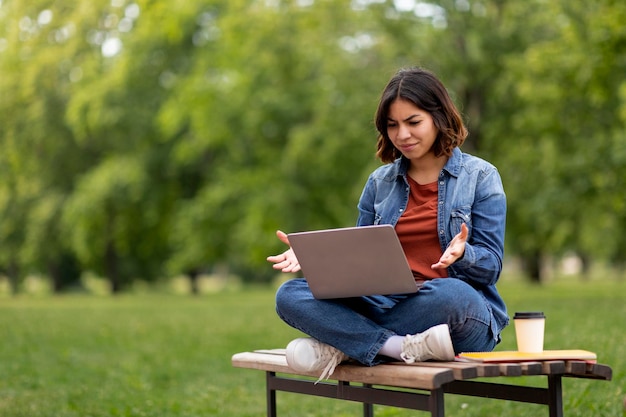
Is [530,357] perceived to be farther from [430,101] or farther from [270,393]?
[270,393]

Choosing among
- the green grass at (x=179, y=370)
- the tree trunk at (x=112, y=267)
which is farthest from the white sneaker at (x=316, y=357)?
the tree trunk at (x=112, y=267)

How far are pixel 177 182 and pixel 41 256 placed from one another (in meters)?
5.52

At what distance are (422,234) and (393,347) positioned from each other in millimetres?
566

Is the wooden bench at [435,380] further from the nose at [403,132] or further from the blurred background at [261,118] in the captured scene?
the blurred background at [261,118]

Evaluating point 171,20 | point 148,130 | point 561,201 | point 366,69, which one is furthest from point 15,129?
point 171,20

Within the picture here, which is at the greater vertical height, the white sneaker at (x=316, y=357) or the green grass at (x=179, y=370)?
the white sneaker at (x=316, y=357)

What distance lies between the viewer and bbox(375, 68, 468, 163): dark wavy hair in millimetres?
4230

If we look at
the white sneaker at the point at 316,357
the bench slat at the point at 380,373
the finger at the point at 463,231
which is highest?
the finger at the point at 463,231

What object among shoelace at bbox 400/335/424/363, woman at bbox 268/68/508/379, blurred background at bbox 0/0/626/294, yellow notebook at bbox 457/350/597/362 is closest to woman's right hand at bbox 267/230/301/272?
woman at bbox 268/68/508/379

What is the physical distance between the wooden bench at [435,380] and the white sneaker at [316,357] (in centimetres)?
5

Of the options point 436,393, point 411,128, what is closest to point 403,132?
point 411,128

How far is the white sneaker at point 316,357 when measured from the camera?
414 centimetres

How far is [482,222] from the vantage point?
4172mm

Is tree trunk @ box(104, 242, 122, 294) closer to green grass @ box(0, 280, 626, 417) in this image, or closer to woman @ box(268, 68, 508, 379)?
green grass @ box(0, 280, 626, 417)
